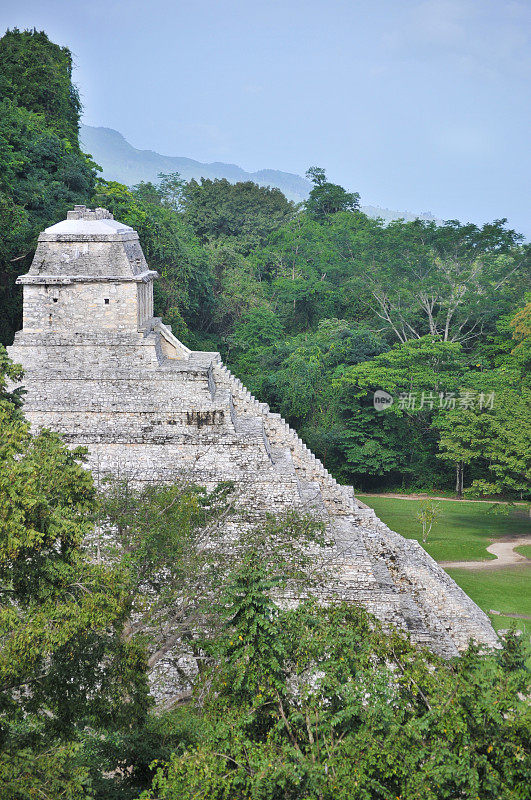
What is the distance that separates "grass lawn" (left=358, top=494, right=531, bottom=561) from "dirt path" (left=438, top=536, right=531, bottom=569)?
32 centimetres

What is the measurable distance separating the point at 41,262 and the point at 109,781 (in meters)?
12.6

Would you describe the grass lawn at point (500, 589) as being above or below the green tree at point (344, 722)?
below

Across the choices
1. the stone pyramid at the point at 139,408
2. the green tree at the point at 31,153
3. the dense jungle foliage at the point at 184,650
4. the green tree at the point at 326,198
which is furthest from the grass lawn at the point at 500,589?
the green tree at the point at 326,198

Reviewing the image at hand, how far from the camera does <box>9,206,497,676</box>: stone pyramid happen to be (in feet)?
60.1

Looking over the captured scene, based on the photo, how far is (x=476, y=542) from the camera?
98.4 feet

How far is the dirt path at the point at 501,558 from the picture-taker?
26984 millimetres

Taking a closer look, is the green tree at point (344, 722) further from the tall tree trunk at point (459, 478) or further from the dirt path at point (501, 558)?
the tall tree trunk at point (459, 478)

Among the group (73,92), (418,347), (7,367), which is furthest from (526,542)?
(73,92)

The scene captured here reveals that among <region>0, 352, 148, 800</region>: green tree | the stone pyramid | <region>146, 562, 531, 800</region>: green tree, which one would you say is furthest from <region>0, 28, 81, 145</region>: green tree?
<region>146, 562, 531, 800</region>: green tree

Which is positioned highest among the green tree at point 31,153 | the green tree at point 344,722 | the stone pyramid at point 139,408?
the green tree at point 31,153

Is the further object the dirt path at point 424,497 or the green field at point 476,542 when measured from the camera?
the dirt path at point 424,497

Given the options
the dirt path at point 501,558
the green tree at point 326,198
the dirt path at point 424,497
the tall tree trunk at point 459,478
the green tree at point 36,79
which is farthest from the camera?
the green tree at point 326,198

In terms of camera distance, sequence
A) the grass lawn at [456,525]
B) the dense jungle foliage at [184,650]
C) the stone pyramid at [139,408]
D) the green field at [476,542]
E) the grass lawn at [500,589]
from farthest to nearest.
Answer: the grass lawn at [456,525] → the green field at [476,542] → the grass lawn at [500,589] → the stone pyramid at [139,408] → the dense jungle foliage at [184,650]

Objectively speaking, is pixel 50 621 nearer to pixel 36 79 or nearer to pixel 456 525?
pixel 456 525
